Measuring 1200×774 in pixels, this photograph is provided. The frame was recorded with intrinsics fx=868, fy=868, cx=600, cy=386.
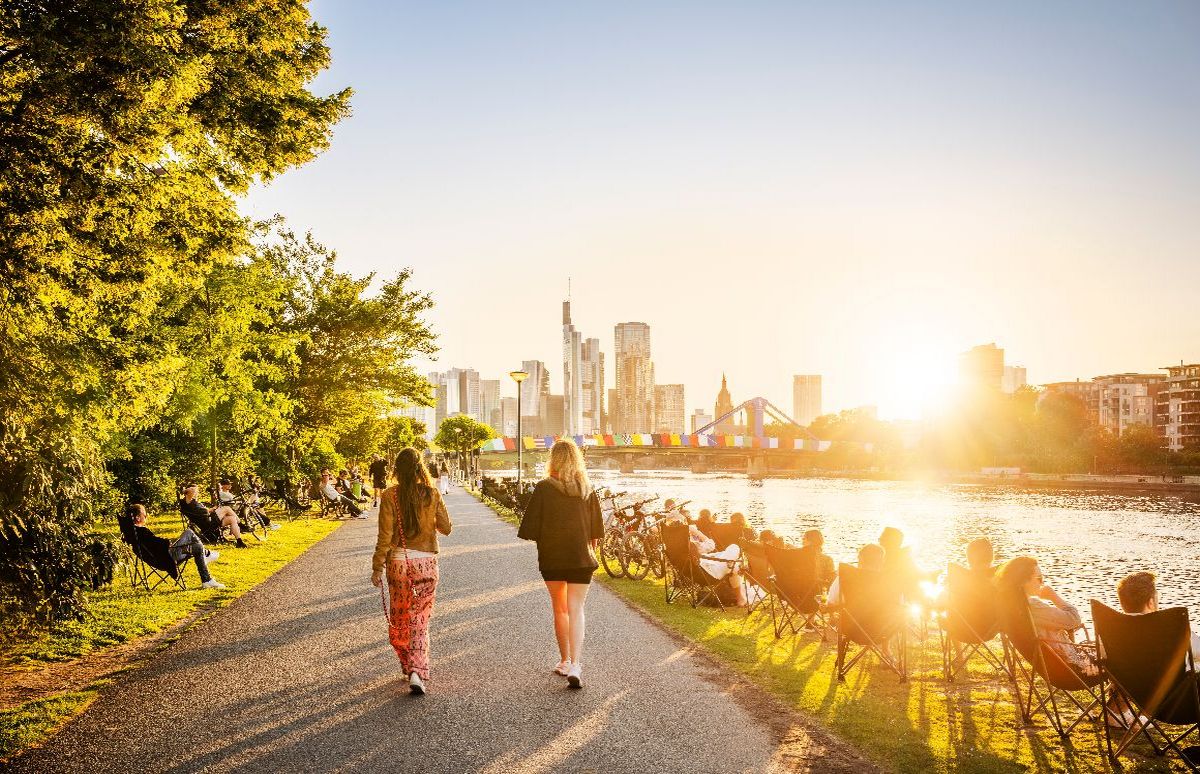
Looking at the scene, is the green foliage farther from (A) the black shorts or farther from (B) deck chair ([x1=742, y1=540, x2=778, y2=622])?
(A) the black shorts

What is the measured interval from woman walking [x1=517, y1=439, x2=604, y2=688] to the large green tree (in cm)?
458

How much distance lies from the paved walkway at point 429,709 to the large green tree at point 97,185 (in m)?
2.05

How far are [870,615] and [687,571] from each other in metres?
3.84

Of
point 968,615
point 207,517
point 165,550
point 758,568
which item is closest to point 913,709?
point 968,615

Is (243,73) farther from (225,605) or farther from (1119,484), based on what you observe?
(1119,484)

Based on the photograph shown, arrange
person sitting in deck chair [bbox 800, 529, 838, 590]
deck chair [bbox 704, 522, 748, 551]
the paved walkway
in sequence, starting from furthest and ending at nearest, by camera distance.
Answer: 1. deck chair [bbox 704, 522, 748, 551]
2. person sitting in deck chair [bbox 800, 529, 838, 590]
3. the paved walkway

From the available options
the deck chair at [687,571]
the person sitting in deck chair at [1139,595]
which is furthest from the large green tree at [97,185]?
the person sitting in deck chair at [1139,595]

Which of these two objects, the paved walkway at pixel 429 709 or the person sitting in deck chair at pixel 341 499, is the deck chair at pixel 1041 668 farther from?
the person sitting in deck chair at pixel 341 499

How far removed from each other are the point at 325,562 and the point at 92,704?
30.7ft

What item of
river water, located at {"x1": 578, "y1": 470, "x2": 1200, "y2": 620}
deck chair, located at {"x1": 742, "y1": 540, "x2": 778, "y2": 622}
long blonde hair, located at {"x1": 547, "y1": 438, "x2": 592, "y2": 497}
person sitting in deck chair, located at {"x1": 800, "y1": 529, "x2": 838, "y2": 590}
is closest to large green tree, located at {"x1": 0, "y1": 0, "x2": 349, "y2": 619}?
long blonde hair, located at {"x1": 547, "y1": 438, "x2": 592, "y2": 497}

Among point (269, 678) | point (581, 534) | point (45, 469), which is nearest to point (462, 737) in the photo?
point (581, 534)

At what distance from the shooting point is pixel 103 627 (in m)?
9.12

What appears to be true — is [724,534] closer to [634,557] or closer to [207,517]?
[634,557]

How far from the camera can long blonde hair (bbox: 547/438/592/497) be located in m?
6.97
